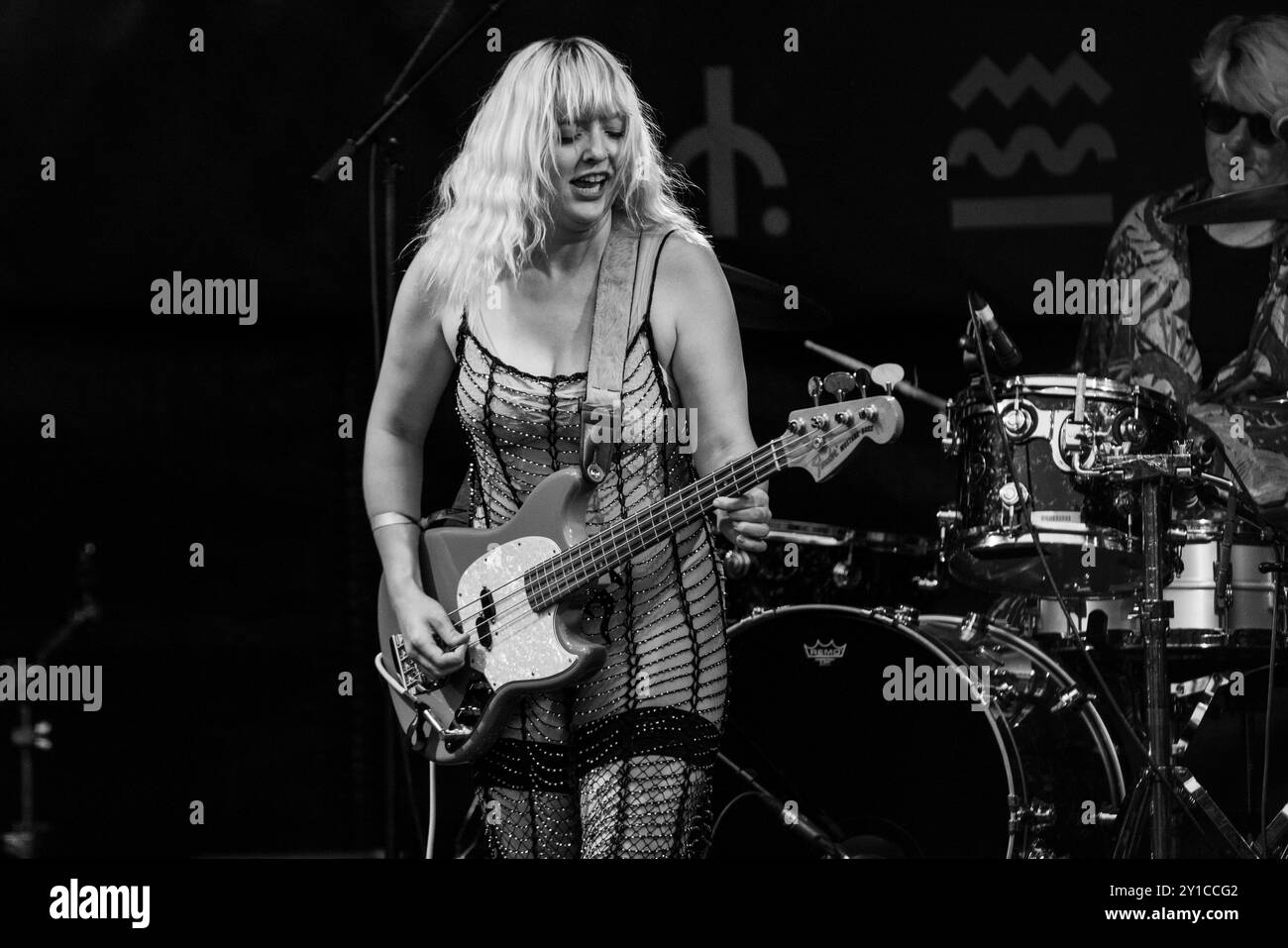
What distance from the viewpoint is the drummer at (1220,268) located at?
3.83 m

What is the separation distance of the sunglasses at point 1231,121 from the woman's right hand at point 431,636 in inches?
85.0

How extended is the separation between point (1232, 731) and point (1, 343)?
125 inches

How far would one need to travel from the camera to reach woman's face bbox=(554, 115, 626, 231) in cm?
299

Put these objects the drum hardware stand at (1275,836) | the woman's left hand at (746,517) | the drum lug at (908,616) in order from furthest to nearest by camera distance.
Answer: the drum lug at (908,616)
the drum hardware stand at (1275,836)
the woman's left hand at (746,517)

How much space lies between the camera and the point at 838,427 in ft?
9.72

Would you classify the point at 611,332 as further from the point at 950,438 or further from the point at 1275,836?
the point at 1275,836

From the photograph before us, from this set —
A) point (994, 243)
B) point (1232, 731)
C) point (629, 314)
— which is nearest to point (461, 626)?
point (629, 314)

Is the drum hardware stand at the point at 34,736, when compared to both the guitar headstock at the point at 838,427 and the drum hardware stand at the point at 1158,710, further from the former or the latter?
the drum hardware stand at the point at 1158,710

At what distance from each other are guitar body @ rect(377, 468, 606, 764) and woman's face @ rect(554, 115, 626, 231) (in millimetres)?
488

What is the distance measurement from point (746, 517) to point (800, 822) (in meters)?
1.24

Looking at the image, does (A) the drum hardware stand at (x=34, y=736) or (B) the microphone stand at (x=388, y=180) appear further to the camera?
(A) the drum hardware stand at (x=34, y=736)

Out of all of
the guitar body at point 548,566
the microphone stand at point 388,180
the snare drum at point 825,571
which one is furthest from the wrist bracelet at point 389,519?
the snare drum at point 825,571

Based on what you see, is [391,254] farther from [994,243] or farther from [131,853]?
[131,853]

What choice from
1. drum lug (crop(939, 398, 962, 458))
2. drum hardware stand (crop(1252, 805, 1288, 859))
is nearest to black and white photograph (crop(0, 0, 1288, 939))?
drum hardware stand (crop(1252, 805, 1288, 859))
